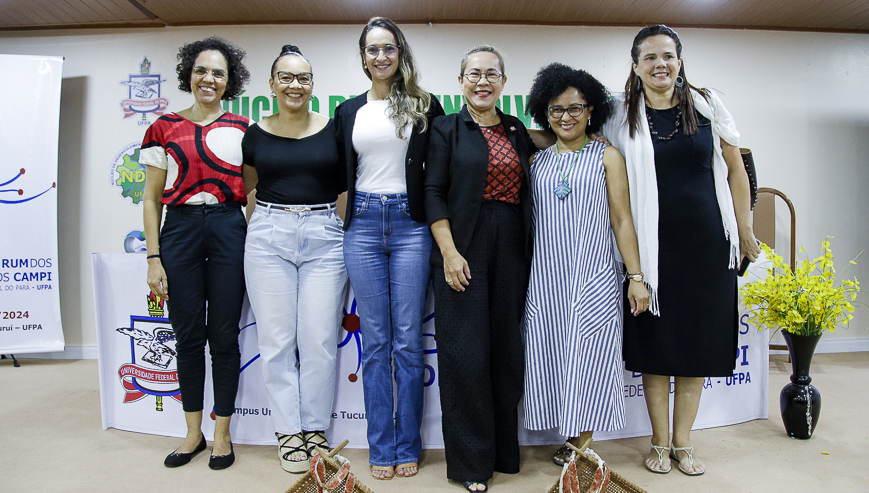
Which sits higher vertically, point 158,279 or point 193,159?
Result: point 193,159

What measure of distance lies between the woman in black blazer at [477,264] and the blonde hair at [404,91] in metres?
0.08

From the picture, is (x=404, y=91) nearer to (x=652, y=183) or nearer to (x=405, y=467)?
(x=652, y=183)

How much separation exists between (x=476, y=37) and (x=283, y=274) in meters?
2.95

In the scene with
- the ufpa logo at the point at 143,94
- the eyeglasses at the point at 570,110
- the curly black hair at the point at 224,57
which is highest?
the ufpa logo at the point at 143,94

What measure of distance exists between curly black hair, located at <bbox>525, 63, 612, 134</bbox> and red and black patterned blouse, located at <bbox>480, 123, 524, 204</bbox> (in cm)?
24

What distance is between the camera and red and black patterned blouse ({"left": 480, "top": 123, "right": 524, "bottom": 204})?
1645 millimetres

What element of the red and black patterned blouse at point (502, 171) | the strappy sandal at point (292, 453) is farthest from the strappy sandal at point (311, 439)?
the red and black patterned blouse at point (502, 171)

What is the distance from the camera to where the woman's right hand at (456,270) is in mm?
1597

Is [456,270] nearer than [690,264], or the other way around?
[456,270]

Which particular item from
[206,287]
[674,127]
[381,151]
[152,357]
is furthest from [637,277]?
[152,357]

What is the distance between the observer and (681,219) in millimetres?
1711

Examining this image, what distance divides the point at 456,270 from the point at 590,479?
73cm

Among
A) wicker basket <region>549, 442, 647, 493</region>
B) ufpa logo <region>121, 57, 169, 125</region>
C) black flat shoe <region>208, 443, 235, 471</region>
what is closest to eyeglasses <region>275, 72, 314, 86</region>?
black flat shoe <region>208, 443, 235, 471</region>

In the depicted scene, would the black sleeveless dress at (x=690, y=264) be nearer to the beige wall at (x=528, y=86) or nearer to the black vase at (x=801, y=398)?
the black vase at (x=801, y=398)
